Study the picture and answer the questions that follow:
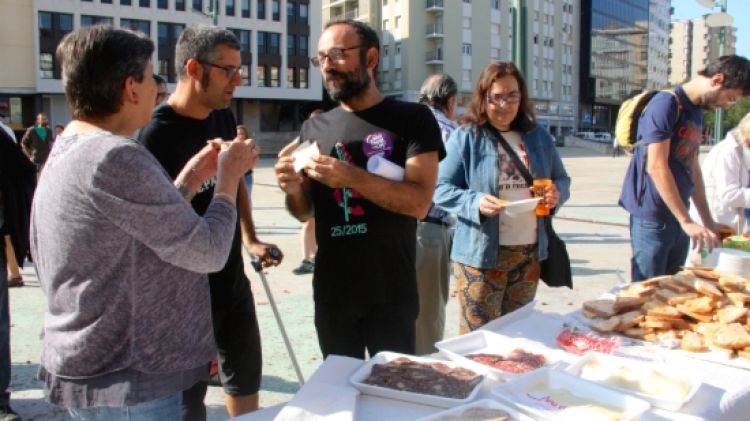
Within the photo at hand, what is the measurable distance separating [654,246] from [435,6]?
62.5 m

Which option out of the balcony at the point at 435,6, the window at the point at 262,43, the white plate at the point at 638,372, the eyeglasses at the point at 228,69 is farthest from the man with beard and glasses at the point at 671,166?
the balcony at the point at 435,6

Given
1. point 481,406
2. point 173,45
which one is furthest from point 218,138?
point 173,45

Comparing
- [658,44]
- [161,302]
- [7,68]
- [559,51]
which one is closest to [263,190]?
[161,302]

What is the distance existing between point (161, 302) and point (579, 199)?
46.4 ft

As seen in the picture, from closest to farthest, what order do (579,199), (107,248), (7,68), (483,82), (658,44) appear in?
(107,248) < (483,82) < (579,199) < (7,68) < (658,44)

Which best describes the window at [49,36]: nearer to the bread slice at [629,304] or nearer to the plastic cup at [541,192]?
the plastic cup at [541,192]

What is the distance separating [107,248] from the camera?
1724 mm

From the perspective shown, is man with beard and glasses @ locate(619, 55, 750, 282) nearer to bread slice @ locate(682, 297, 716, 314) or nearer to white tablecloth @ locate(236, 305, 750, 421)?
bread slice @ locate(682, 297, 716, 314)

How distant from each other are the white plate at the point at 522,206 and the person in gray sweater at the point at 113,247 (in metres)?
1.64

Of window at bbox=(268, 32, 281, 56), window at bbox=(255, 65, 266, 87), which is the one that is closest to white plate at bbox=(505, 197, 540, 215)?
window at bbox=(255, 65, 266, 87)

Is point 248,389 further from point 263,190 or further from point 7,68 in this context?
point 7,68

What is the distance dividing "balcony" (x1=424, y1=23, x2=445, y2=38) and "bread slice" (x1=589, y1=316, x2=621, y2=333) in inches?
2453

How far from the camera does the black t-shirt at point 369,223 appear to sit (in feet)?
8.68

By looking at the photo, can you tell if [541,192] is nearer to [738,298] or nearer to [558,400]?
[738,298]
